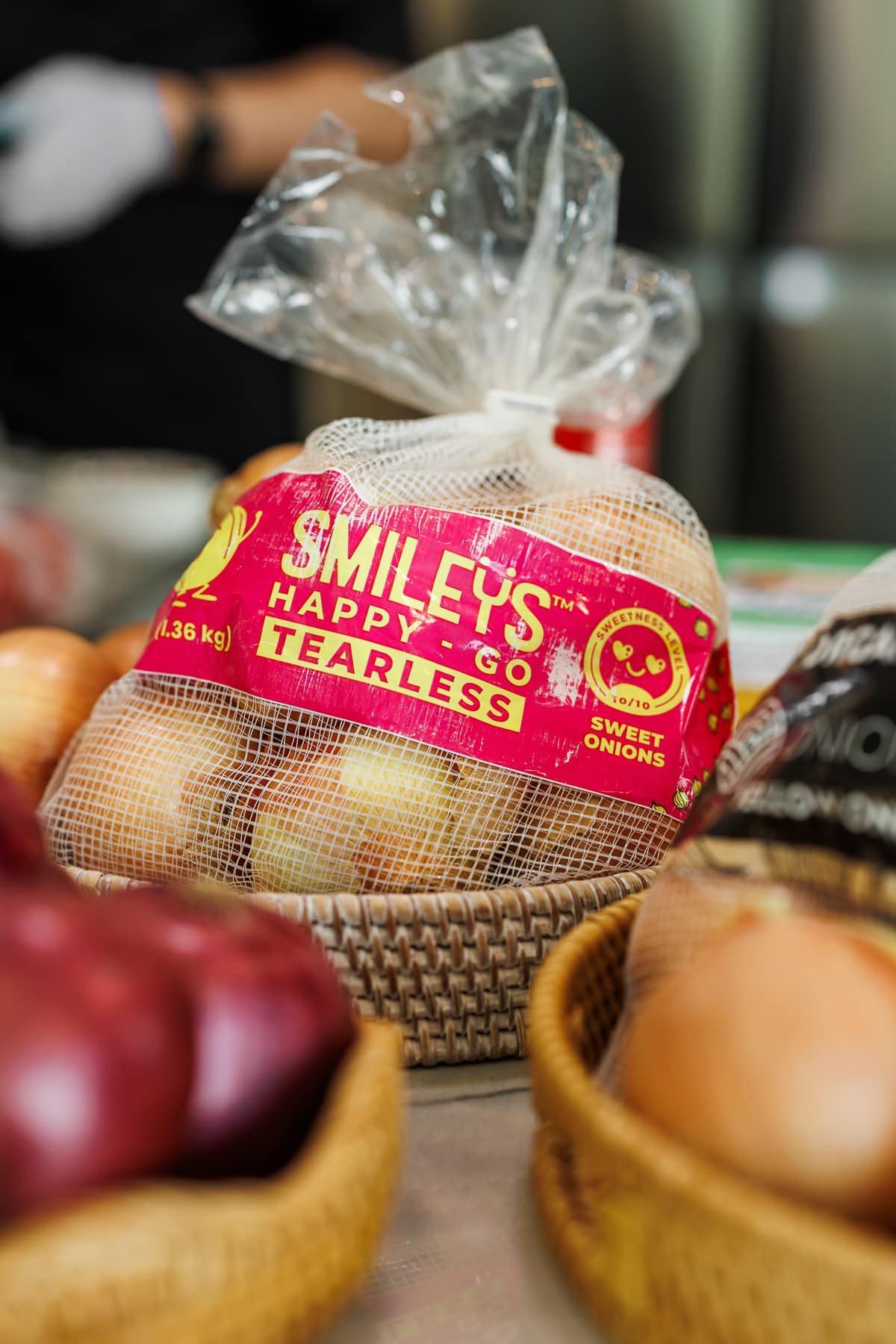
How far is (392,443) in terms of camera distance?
596mm

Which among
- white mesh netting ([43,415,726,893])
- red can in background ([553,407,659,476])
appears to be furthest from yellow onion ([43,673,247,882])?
red can in background ([553,407,659,476])

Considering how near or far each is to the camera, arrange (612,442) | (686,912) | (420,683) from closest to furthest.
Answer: (686,912) → (420,683) → (612,442)

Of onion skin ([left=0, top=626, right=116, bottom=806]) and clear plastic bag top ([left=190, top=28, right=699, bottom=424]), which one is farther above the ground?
clear plastic bag top ([left=190, top=28, right=699, bottom=424])

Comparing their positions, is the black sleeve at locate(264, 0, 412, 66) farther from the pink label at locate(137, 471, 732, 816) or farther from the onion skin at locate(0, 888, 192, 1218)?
the onion skin at locate(0, 888, 192, 1218)

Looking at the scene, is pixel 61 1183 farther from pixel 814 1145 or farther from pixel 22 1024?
pixel 814 1145

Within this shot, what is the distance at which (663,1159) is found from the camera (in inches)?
11.6

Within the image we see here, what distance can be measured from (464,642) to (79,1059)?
28 cm

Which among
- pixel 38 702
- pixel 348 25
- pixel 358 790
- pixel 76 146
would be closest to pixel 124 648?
pixel 38 702

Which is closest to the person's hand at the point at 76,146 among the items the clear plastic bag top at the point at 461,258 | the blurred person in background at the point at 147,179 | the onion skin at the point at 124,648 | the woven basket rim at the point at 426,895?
the blurred person in background at the point at 147,179

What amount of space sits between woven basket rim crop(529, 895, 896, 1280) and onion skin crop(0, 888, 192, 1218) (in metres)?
0.10

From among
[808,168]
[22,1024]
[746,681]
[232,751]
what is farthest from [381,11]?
[22,1024]

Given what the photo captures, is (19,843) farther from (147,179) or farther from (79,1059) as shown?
(147,179)

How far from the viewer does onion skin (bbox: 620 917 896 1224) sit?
299 mm

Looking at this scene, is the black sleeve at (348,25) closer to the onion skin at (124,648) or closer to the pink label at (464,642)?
the onion skin at (124,648)
